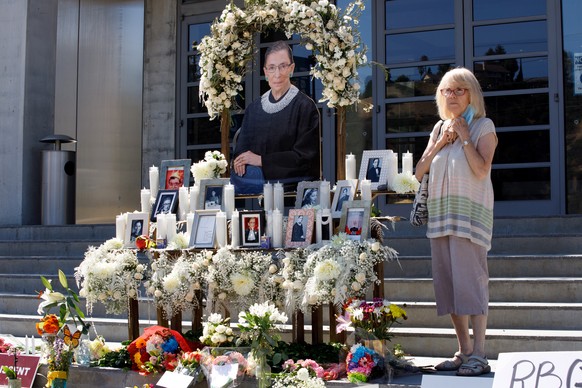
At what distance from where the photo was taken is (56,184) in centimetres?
1035

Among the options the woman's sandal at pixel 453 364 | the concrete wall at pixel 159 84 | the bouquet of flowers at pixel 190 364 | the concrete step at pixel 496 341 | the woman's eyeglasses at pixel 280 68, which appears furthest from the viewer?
the concrete wall at pixel 159 84

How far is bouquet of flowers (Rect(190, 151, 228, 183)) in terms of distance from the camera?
703cm

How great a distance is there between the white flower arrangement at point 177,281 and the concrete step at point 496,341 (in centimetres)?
152

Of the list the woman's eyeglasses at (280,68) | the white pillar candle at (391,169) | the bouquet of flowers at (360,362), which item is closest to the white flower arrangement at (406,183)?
the white pillar candle at (391,169)

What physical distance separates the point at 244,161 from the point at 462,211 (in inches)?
96.4

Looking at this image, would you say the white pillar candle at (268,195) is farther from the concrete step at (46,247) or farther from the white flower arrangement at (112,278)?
the concrete step at (46,247)

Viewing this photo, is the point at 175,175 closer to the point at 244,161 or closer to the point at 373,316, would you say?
the point at 244,161

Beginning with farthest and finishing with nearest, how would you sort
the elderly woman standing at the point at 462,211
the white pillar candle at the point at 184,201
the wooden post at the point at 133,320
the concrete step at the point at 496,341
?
1. the white pillar candle at the point at 184,201
2. the wooden post at the point at 133,320
3. the concrete step at the point at 496,341
4. the elderly woman standing at the point at 462,211

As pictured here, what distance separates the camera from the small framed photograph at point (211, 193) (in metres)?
6.79

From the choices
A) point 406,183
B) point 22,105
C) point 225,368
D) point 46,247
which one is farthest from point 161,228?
point 22,105

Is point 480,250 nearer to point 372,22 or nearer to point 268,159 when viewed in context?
point 268,159

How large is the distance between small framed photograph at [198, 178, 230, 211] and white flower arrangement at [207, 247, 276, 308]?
722 millimetres

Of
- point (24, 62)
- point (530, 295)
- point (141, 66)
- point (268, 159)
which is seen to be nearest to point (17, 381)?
A: point (268, 159)

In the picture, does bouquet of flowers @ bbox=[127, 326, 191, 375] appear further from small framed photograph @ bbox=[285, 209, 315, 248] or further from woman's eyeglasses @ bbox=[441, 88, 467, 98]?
woman's eyeglasses @ bbox=[441, 88, 467, 98]
